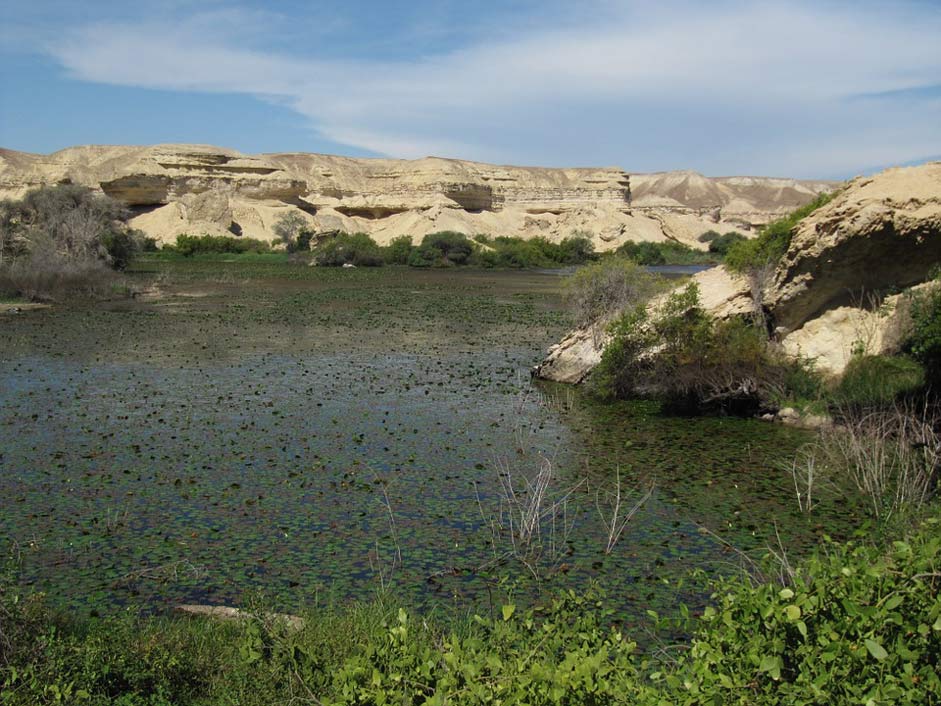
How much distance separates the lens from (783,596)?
166 inches

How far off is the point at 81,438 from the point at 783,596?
39.5 feet

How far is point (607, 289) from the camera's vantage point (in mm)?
19797

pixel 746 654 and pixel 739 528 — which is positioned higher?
pixel 746 654

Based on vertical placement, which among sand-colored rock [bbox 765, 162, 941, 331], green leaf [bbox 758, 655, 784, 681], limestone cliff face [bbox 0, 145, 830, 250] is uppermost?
limestone cliff face [bbox 0, 145, 830, 250]

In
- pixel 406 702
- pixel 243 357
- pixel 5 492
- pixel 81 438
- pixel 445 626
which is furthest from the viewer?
pixel 243 357

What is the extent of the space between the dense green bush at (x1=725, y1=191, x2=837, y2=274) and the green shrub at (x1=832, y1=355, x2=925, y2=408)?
9.56 feet

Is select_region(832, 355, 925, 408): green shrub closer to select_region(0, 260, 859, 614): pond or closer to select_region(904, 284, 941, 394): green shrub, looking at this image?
select_region(904, 284, 941, 394): green shrub

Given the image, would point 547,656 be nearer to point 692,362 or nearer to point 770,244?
point 692,362

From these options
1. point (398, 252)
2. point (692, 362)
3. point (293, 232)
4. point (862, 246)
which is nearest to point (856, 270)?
point (862, 246)

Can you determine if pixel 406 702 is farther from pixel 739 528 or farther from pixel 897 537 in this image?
pixel 739 528

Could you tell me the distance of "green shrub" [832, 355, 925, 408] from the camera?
43.3ft

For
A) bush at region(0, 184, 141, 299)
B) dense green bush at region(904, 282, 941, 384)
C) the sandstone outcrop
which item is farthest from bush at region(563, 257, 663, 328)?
bush at region(0, 184, 141, 299)

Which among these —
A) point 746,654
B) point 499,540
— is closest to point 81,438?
point 499,540

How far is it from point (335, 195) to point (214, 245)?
28838 millimetres
